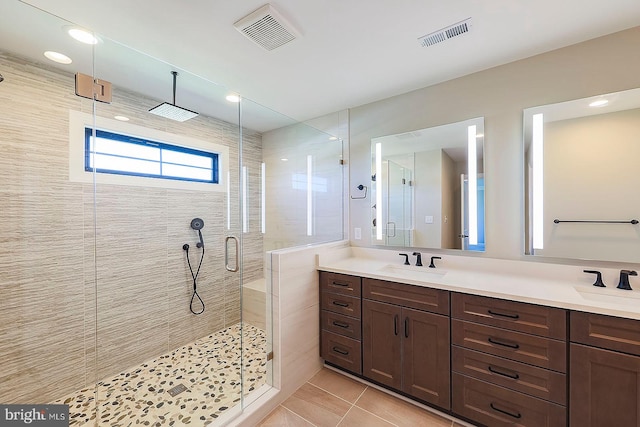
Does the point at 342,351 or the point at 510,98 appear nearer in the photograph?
the point at 510,98

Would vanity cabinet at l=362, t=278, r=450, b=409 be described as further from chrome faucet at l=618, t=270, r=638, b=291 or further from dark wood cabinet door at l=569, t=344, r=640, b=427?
chrome faucet at l=618, t=270, r=638, b=291

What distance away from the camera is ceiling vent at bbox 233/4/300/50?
1435mm

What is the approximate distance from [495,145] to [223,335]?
3200mm

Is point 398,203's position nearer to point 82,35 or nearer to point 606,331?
point 606,331

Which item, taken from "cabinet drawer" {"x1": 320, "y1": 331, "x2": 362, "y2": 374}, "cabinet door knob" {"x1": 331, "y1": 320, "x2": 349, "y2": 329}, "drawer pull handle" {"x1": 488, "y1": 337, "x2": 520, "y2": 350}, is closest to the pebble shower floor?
"cabinet drawer" {"x1": 320, "y1": 331, "x2": 362, "y2": 374}

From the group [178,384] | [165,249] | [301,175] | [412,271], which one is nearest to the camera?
[178,384]

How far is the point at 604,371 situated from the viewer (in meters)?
1.25

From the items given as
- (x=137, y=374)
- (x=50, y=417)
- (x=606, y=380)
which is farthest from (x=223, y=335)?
(x=606, y=380)

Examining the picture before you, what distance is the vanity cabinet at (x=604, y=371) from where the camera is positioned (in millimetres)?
1201

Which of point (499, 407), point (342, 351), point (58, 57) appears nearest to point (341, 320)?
point (342, 351)

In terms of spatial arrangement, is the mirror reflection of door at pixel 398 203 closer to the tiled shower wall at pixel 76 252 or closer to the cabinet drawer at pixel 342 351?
the cabinet drawer at pixel 342 351

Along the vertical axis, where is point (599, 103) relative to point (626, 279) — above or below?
above

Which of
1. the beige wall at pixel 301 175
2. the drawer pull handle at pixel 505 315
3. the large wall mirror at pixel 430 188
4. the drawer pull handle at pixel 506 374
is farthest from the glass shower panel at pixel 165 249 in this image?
the drawer pull handle at pixel 505 315

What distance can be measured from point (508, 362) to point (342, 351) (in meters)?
1.17
